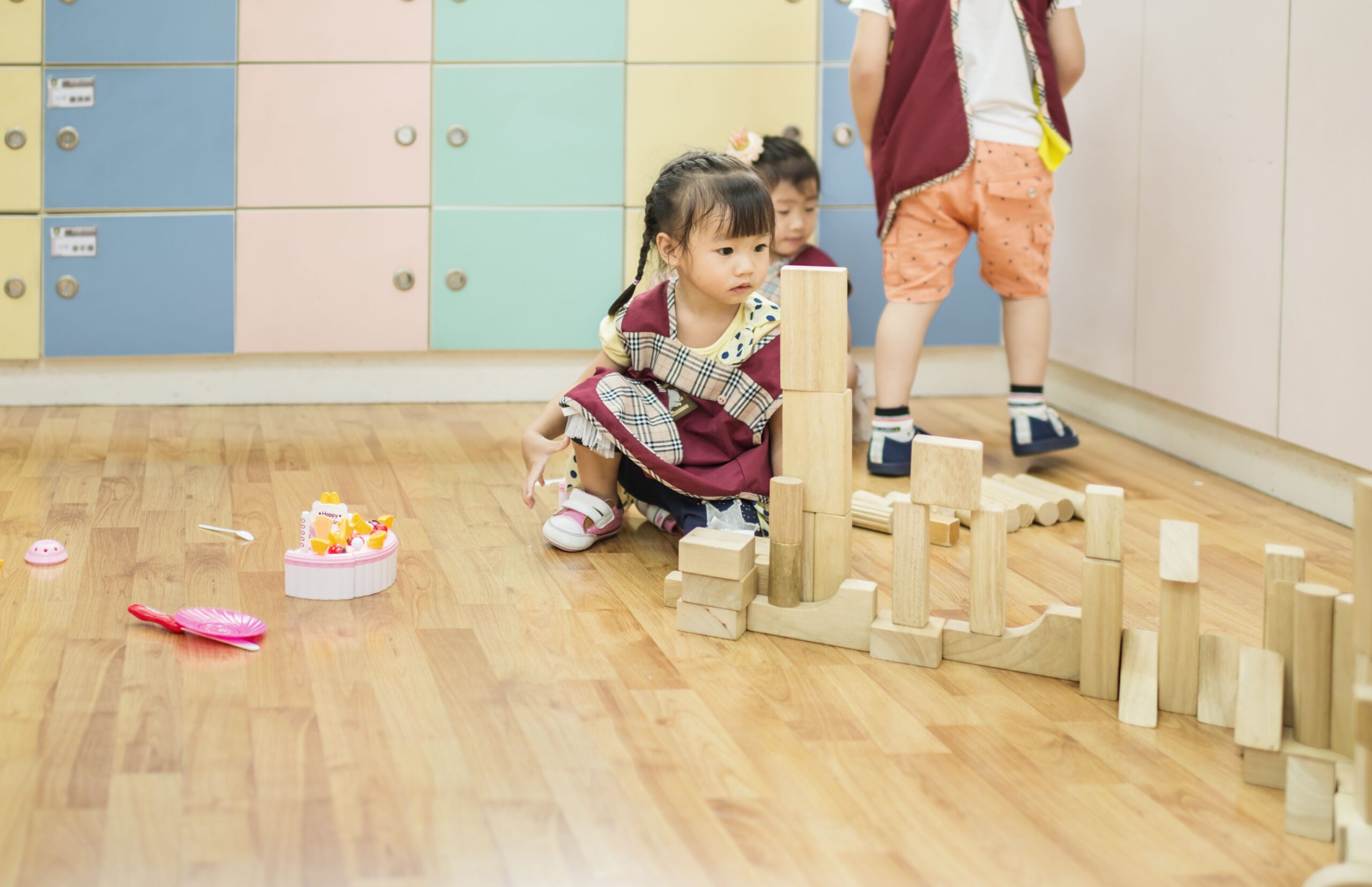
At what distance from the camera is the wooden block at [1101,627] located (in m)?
1.25

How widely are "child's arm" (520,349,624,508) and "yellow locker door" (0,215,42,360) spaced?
1283 millimetres

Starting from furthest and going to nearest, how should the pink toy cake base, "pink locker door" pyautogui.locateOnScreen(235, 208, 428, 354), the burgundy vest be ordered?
"pink locker door" pyautogui.locateOnScreen(235, 208, 428, 354)
the burgundy vest
the pink toy cake base

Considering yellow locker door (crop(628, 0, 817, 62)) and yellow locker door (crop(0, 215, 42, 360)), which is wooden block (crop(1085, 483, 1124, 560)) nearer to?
yellow locker door (crop(628, 0, 817, 62))

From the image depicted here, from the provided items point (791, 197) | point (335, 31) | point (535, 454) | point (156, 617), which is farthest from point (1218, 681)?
point (335, 31)

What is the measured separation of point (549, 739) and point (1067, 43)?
1.55 metres

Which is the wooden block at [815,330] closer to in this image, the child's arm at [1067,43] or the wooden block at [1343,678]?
the wooden block at [1343,678]

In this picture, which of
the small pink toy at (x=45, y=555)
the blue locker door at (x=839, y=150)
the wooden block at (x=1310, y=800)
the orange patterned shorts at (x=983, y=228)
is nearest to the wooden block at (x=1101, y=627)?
the wooden block at (x=1310, y=800)

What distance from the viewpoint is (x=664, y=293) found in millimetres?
1759

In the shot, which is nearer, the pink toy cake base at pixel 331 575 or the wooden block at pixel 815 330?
the wooden block at pixel 815 330

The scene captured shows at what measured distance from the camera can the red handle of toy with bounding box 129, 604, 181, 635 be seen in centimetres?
138

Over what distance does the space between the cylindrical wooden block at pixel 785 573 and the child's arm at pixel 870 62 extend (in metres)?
1.02

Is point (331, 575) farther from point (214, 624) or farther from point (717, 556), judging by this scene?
point (717, 556)

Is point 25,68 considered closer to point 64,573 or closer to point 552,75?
point 552,75

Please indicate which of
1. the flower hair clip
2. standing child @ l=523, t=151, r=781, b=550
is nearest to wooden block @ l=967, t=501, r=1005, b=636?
standing child @ l=523, t=151, r=781, b=550
